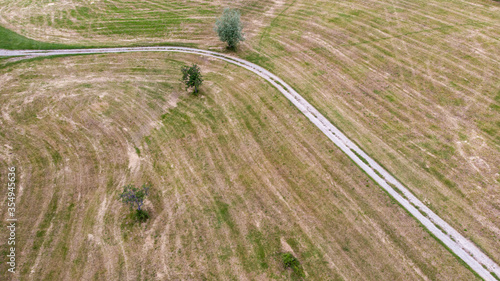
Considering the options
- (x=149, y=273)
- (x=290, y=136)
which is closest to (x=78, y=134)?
(x=149, y=273)

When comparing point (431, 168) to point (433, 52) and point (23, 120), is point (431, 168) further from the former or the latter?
point (23, 120)

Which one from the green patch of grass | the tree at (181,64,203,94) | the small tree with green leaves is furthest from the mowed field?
the small tree with green leaves

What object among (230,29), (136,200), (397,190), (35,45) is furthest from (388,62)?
(35,45)

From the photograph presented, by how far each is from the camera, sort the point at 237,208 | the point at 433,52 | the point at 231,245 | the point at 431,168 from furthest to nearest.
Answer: the point at 433,52, the point at 431,168, the point at 237,208, the point at 231,245

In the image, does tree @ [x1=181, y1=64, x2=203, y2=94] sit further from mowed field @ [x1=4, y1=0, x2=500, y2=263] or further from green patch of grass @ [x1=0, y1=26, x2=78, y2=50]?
green patch of grass @ [x1=0, y1=26, x2=78, y2=50]

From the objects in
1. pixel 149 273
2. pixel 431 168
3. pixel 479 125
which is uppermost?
pixel 479 125

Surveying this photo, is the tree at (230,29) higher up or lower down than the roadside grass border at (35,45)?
higher up

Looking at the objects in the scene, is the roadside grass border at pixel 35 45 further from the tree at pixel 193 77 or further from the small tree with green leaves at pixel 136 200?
the small tree with green leaves at pixel 136 200

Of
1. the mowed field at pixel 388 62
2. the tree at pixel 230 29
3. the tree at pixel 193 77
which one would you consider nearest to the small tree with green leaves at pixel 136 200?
the tree at pixel 193 77
